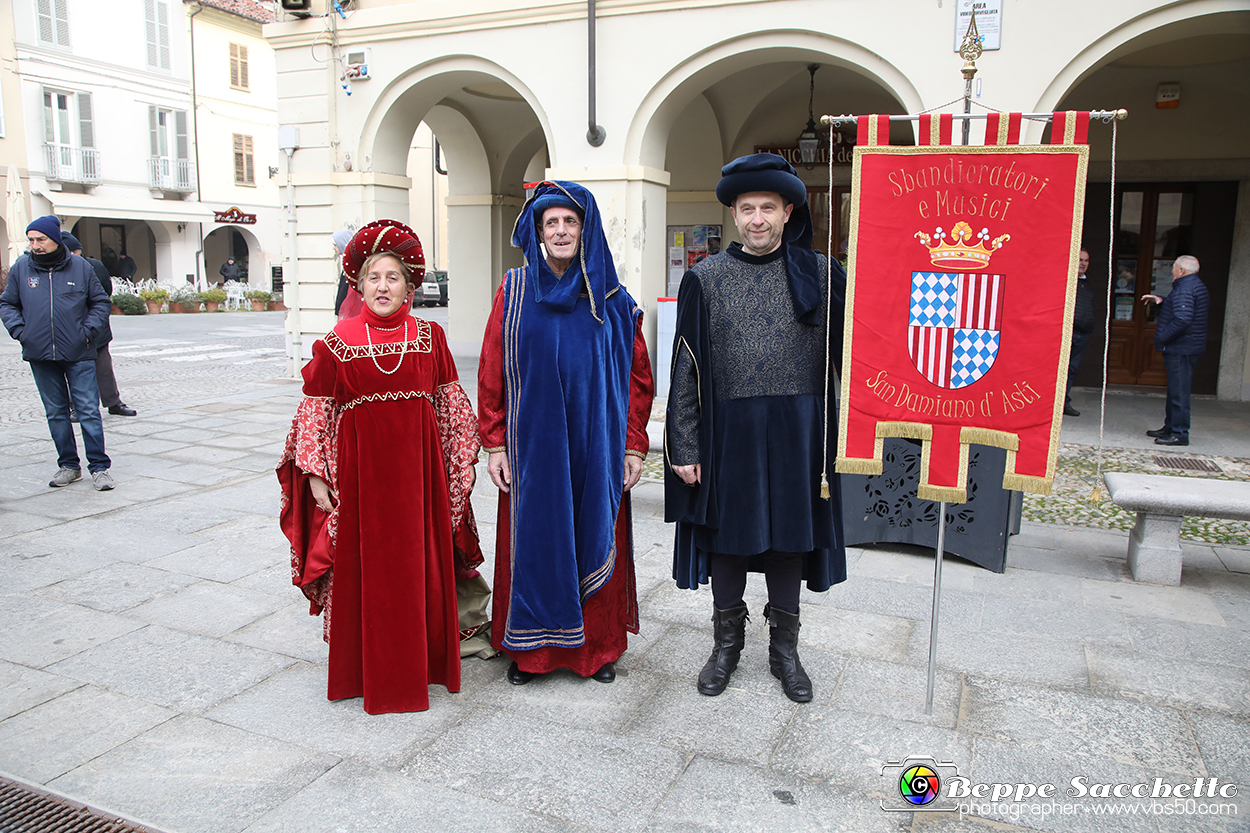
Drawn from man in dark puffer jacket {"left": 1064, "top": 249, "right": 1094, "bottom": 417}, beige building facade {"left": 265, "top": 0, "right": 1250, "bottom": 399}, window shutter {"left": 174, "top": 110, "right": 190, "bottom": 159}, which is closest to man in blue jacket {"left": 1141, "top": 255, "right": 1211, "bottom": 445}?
man in dark puffer jacket {"left": 1064, "top": 249, "right": 1094, "bottom": 417}

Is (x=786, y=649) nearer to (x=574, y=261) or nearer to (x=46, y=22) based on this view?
(x=574, y=261)

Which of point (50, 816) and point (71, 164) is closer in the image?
point (50, 816)

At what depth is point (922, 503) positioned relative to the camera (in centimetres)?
472

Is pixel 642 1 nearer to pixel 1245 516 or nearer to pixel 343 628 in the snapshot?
pixel 1245 516

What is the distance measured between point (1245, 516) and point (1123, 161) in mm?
7008

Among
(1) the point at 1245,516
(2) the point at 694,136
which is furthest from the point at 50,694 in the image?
(2) the point at 694,136

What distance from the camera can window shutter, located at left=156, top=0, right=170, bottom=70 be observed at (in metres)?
26.5

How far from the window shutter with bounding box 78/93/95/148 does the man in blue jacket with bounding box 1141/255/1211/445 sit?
27.0 meters

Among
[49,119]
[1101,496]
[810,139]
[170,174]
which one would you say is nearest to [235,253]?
[170,174]

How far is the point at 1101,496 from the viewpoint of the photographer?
571 cm

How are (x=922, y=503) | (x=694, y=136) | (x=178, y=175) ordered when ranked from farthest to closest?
1. (x=178, y=175)
2. (x=694, y=136)
3. (x=922, y=503)

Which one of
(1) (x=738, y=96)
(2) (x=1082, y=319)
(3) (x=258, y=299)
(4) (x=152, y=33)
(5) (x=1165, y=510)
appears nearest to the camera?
(5) (x=1165, y=510)

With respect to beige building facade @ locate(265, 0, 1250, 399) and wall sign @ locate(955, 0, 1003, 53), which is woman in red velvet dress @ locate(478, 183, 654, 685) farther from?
wall sign @ locate(955, 0, 1003, 53)

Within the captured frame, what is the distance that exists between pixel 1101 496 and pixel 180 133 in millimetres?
29070
